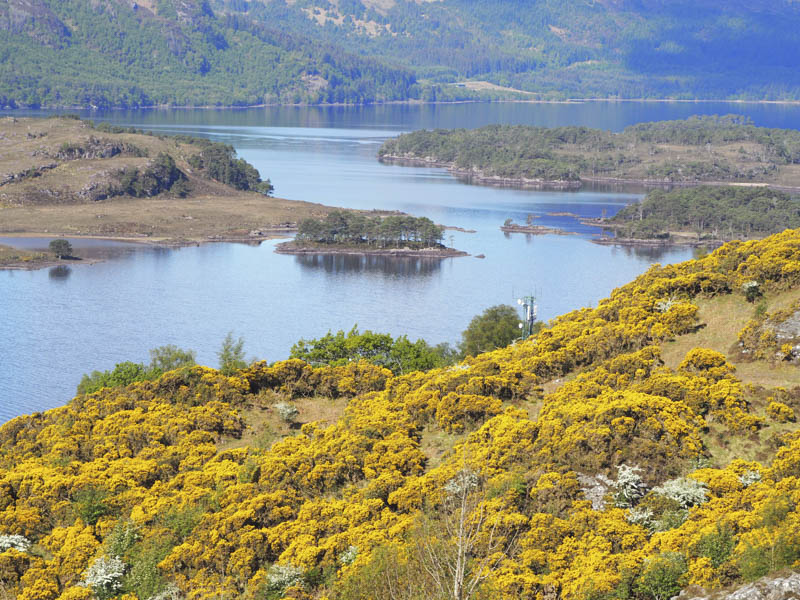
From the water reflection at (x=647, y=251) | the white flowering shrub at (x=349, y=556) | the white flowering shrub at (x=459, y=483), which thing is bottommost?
the water reflection at (x=647, y=251)

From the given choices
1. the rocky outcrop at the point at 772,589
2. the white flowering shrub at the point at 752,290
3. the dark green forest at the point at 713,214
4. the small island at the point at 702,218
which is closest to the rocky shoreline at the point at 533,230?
the small island at the point at 702,218

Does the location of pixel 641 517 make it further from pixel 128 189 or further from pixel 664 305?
pixel 128 189

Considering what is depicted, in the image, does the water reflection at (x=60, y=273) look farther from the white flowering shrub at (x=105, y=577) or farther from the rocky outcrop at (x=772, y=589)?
the rocky outcrop at (x=772, y=589)

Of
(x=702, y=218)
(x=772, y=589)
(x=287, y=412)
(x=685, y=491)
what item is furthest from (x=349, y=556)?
(x=702, y=218)

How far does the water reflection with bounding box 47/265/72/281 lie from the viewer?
109 m

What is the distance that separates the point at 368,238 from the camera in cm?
13350

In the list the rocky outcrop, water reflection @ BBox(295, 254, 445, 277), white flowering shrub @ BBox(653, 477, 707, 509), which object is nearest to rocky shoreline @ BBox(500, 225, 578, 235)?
water reflection @ BBox(295, 254, 445, 277)

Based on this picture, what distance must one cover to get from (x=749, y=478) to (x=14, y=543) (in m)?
21.2

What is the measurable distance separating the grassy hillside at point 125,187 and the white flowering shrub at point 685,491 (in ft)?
385

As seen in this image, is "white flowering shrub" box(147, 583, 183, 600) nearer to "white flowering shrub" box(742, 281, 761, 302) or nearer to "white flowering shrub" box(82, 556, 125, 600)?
"white flowering shrub" box(82, 556, 125, 600)

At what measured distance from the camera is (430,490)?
2761 centimetres

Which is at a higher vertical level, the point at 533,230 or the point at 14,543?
the point at 14,543

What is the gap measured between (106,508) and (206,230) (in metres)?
114

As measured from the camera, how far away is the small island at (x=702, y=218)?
5645 inches
